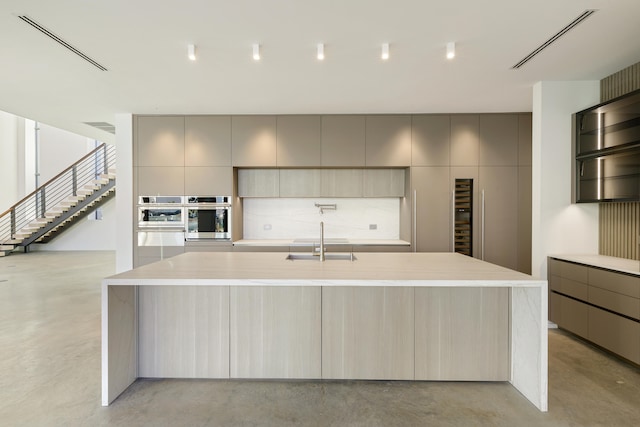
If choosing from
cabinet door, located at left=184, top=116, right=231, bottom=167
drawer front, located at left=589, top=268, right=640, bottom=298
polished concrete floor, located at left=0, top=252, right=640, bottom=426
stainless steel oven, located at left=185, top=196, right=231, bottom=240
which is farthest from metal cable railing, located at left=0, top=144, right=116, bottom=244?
drawer front, located at left=589, top=268, right=640, bottom=298

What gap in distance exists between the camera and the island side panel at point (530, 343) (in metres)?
2.12

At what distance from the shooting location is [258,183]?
5199 mm

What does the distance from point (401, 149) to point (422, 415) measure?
357 cm

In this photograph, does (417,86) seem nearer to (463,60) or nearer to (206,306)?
(463,60)

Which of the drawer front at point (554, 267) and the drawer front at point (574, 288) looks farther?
the drawer front at point (554, 267)

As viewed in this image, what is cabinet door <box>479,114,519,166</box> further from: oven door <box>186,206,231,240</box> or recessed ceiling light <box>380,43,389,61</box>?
oven door <box>186,206,231,240</box>

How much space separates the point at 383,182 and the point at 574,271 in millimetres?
2554

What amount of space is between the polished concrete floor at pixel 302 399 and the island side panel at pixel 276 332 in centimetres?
11

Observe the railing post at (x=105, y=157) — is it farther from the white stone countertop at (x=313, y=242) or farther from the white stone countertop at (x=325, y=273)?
the white stone countertop at (x=325, y=273)

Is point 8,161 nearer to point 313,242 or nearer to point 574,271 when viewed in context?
point 313,242

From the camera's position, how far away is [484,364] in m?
2.47

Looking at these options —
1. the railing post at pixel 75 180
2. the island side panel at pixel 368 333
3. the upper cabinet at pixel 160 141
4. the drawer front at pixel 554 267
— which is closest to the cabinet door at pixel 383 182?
the drawer front at pixel 554 267

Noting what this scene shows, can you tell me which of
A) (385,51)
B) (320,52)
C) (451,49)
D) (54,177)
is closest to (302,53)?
(320,52)

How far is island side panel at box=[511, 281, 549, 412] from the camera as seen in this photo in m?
2.12
